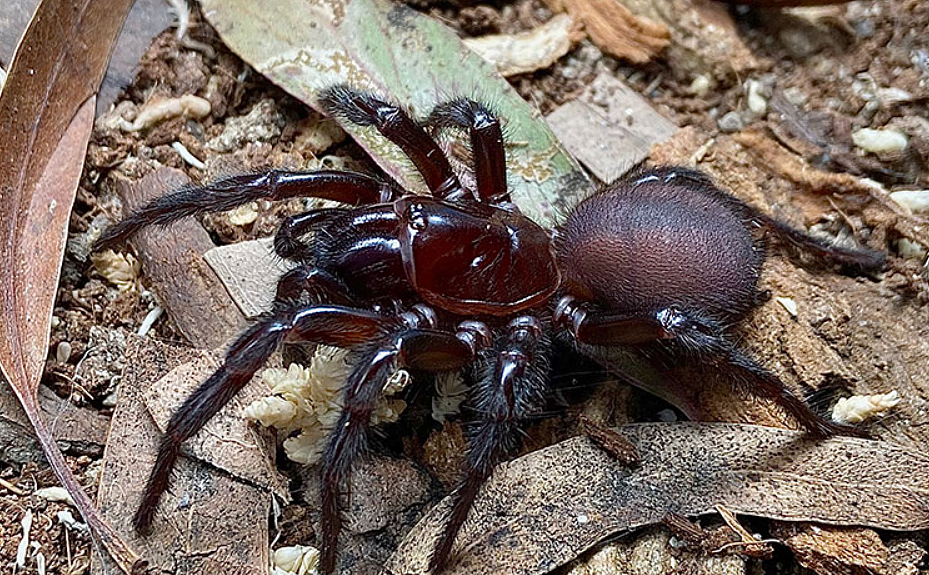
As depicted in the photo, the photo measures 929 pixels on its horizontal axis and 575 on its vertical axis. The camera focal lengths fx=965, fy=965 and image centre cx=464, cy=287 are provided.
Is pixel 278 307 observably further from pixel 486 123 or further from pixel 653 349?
pixel 653 349

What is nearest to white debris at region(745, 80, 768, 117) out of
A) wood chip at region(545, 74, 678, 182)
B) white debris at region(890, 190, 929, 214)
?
wood chip at region(545, 74, 678, 182)

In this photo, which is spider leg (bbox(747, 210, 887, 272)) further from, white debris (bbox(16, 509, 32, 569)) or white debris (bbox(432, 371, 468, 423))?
white debris (bbox(16, 509, 32, 569))

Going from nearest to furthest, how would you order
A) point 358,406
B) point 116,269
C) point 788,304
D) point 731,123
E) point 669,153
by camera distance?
1. point 358,406
2. point 788,304
3. point 116,269
4. point 669,153
5. point 731,123

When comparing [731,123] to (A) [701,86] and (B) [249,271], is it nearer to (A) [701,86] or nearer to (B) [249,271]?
(A) [701,86]

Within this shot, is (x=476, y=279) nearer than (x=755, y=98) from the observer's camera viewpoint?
Yes

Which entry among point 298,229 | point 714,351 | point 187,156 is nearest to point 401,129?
point 298,229

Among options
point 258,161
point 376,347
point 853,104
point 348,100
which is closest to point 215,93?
point 258,161
